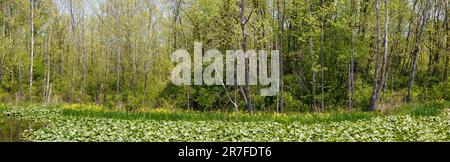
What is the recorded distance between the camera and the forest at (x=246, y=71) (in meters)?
11.5

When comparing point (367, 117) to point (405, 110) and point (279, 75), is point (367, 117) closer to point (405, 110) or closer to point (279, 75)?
point (405, 110)

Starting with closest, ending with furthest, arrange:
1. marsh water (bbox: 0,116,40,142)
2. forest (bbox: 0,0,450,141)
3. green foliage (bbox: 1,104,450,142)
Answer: green foliage (bbox: 1,104,450,142) < marsh water (bbox: 0,116,40,142) < forest (bbox: 0,0,450,141)

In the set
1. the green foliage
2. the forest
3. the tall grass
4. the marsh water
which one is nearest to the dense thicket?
the forest

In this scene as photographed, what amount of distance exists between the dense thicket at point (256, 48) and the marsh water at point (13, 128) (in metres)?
5.80

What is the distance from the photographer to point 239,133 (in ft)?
31.4

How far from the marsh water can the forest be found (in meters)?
0.07

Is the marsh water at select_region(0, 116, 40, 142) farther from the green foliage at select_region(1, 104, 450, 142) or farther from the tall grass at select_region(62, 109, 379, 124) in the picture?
the tall grass at select_region(62, 109, 379, 124)

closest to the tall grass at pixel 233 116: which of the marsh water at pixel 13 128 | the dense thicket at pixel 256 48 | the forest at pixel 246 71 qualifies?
the forest at pixel 246 71

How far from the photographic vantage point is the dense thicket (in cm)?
2133

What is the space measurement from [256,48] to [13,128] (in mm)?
13720

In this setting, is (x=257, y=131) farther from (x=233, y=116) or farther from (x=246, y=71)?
(x=246, y=71)

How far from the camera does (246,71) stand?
18.6m

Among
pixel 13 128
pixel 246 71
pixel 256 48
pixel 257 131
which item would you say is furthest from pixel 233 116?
pixel 256 48

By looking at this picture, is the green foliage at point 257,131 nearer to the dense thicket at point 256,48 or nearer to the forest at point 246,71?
the forest at point 246,71
